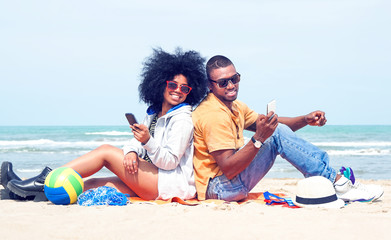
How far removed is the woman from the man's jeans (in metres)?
0.34

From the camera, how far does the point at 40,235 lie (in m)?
3.36

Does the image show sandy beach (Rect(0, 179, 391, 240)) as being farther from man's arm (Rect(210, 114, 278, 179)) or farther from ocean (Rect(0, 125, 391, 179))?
ocean (Rect(0, 125, 391, 179))

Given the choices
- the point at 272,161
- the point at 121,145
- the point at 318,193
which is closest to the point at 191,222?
the point at 272,161

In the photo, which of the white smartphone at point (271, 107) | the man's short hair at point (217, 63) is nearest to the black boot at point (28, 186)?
the man's short hair at point (217, 63)

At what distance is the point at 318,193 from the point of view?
4.39m

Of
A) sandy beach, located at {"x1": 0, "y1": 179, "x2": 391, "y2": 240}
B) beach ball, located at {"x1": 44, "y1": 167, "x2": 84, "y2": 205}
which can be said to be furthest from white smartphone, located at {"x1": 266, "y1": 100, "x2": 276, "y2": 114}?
beach ball, located at {"x1": 44, "y1": 167, "x2": 84, "y2": 205}

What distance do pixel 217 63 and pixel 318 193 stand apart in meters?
1.75

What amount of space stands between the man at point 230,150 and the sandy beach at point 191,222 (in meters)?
0.25

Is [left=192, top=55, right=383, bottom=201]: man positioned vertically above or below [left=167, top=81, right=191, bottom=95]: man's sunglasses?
below

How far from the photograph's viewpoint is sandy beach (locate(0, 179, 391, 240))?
11.0 feet

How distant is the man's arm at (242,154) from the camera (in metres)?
3.91

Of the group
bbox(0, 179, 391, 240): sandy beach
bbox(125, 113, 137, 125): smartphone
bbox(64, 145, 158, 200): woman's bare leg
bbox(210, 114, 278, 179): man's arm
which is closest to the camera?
bbox(0, 179, 391, 240): sandy beach

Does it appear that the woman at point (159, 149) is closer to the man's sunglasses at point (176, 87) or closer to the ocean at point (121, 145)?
the man's sunglasses at point (176, 87)

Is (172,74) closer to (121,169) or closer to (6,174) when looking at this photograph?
(121,169)
